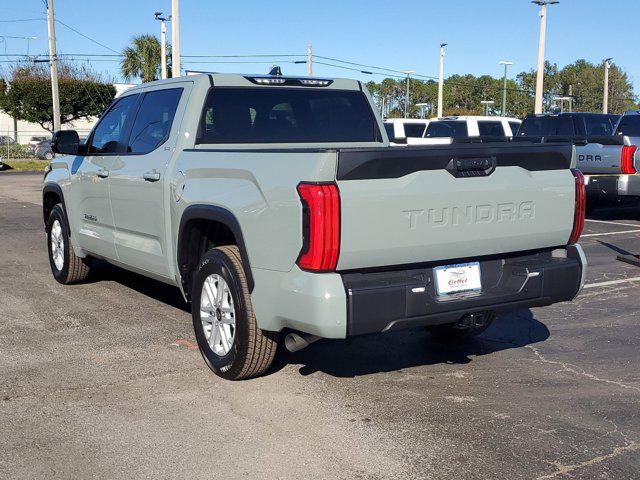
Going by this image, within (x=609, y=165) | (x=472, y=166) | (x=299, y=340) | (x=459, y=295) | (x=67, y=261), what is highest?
(x=472, y=166)

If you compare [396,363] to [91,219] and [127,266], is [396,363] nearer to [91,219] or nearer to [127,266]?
[127,266]

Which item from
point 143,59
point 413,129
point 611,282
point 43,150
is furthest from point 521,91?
point 611,282

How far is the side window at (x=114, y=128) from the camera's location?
666cm

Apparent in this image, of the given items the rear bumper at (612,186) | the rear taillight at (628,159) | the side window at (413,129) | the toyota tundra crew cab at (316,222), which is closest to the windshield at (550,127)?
the rear bumper at (612,186)

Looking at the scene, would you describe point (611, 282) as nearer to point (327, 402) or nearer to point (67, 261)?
point (327, 402)

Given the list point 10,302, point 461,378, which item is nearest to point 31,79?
point 10,302

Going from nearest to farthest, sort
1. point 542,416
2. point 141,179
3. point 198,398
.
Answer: point 542,416
point 198,398
point 141,179

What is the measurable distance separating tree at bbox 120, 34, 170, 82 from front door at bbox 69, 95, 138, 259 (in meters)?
53.9

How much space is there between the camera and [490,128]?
23.0 meters

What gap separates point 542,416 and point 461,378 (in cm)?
78

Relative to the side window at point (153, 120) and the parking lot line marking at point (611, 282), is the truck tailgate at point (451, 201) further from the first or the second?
the parking lot line marking at point (611, 282)

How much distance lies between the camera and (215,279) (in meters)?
4.99

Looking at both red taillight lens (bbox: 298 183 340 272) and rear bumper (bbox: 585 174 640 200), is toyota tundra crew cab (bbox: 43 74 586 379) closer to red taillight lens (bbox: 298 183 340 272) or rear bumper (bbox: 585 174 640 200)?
red taillight lens (bbox: 298 183 340 272)

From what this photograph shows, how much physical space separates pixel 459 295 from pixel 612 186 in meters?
9.69
